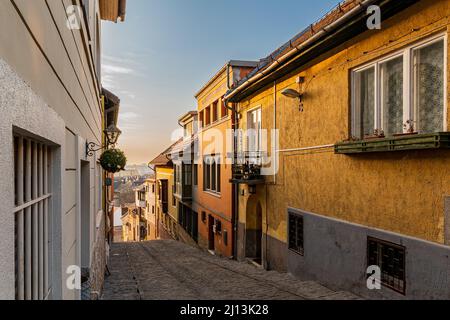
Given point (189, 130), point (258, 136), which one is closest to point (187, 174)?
point (189, 130)

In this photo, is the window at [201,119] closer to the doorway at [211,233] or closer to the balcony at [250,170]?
the doorway at [211,233]

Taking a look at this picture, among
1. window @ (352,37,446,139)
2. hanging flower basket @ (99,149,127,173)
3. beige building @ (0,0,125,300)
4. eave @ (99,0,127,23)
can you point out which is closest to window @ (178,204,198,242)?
eave @ (99,0,127,23)

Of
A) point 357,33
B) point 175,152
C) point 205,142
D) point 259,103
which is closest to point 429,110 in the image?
point 357,33

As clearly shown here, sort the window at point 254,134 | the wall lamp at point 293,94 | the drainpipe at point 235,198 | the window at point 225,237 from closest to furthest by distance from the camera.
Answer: the wall lamp at point 293,94 → the window at point 254,134 → the drainpipe at point 235,198 → the window at point 225,237

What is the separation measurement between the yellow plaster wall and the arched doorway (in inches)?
92.8

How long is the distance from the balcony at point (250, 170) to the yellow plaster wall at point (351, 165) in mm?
618

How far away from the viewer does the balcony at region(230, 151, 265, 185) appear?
11.7 metres

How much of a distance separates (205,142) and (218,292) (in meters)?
12.1

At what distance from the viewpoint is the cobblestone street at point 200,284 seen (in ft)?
24.8

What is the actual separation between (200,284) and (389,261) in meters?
4.96

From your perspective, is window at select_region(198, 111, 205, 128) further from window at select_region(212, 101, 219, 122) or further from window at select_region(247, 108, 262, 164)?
window at select_region(247, 108, 262, 164)

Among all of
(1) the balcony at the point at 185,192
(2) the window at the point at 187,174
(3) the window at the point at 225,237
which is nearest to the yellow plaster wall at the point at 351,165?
(3) the window at the point at 225,237

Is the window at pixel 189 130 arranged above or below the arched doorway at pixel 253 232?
above

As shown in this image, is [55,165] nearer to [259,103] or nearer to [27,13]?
[27,13]
